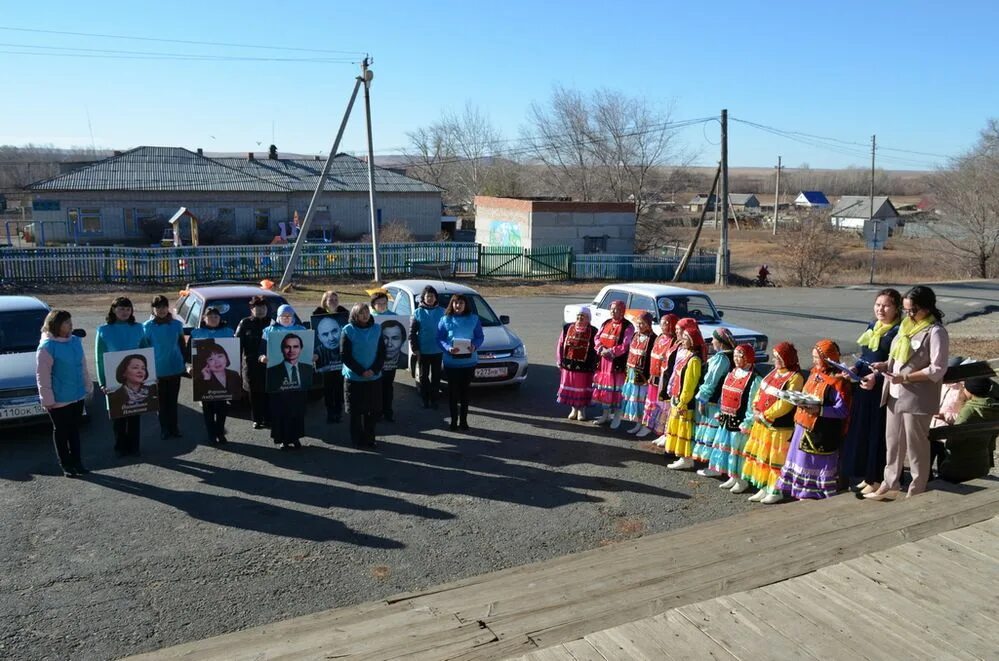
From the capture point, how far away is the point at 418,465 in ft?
29.1

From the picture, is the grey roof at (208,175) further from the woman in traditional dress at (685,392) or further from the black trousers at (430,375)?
the woman in traditional dress at (685,392)

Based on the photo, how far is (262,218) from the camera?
151 ft

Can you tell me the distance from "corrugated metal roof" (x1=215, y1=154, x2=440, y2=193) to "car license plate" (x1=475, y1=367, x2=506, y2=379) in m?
37.3

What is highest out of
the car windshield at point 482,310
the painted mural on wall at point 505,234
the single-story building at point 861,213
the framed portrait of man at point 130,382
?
the single-story building at point 861,213

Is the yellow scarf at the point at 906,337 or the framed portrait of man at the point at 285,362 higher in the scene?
the yellow scarf at the point at 906,337

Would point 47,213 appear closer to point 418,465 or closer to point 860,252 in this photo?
point 418,465

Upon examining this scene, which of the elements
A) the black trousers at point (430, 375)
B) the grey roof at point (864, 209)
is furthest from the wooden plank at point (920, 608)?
the grey roof at point (864, 209)

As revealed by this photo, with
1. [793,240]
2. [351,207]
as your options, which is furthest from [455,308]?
[351,207]

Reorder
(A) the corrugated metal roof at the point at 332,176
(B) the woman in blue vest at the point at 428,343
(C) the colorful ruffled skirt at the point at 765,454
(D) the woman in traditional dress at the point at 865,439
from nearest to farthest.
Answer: (D) the woman in traditional dress at the point at 865,439 → (C) the colorful ruffled skirt at the point at 765,454 → (B) the woman in blue vest at the point at 428,343 → (A) the corrugated metal roof at the point at 332,176

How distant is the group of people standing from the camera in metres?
6.80

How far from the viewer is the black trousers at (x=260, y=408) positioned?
10.1 meters

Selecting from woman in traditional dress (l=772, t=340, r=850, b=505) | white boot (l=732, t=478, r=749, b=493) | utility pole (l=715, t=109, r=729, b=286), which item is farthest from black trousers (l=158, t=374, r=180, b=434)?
utility pole (l=715, t=109, r=729, b=286)

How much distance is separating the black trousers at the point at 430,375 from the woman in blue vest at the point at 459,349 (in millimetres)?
831

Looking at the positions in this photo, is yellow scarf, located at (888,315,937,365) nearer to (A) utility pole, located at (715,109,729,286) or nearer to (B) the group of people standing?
(B) the group of people standing
